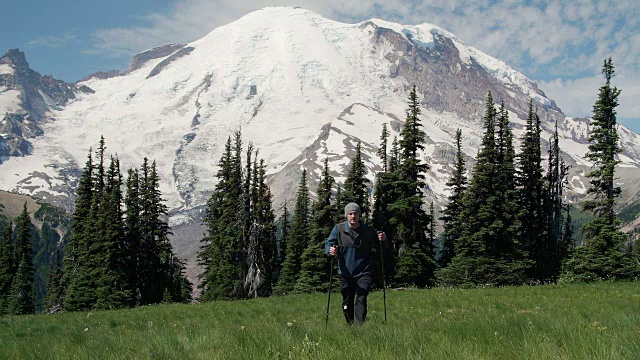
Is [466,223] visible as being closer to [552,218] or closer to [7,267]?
[552,218]

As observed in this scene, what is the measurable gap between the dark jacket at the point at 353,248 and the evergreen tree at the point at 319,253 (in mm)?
33911

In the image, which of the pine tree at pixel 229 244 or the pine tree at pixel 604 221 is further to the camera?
the pine tree at pixel 229 244

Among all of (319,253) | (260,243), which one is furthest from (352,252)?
(260,243)

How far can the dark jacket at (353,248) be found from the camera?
8844mm

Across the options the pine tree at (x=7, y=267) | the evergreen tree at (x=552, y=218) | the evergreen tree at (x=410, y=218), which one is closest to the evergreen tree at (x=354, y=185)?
the evergreen tree at (x=410, y=218)

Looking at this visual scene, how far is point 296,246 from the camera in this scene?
5656 centimetres

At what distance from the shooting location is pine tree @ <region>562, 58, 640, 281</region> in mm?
25875

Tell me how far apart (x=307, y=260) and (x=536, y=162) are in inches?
879

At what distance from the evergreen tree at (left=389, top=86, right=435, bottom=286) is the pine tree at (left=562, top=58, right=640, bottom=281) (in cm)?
1199

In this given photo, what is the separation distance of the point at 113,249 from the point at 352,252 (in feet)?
138

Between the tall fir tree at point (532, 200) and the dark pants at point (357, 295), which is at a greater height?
the tall fir tree at point (532, 200)

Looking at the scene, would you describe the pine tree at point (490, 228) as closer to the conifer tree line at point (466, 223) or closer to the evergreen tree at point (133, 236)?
the conifer tree line at point (466, 223)

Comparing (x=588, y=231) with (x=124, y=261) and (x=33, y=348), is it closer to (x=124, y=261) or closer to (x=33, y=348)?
(x=33, y=348)

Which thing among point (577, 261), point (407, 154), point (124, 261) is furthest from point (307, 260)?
point (577, 261)
